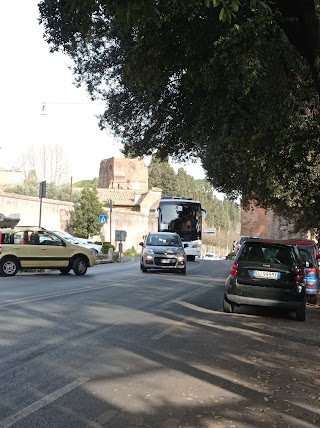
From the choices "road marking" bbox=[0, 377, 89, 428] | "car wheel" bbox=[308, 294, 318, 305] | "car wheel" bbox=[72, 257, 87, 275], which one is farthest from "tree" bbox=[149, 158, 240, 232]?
"road marking" bbox=[0, 377, 89, 428]

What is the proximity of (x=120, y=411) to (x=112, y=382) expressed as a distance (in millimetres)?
1021

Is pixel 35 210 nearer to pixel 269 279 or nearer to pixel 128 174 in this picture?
pixel 269 279

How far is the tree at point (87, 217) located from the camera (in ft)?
193

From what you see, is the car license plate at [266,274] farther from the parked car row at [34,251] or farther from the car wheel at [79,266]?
the car wheel at [79,266]

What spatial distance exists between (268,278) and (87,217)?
48143 millimetres

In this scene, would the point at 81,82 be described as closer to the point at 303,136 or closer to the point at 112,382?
the point at 303,136

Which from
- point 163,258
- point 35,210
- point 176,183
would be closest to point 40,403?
→ point 163,258

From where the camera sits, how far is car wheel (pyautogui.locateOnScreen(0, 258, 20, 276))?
20469 mm

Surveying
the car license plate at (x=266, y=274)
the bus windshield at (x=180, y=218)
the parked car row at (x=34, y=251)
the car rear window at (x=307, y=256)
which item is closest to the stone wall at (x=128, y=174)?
the bus windshield at (x=180, y=218)

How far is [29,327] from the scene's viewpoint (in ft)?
29.9

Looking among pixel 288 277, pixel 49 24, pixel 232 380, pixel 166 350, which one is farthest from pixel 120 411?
pixel 49 24

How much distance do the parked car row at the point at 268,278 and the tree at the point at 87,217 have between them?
47.3 m

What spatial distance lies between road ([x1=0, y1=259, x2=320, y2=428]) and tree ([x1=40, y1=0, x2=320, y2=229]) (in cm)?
337

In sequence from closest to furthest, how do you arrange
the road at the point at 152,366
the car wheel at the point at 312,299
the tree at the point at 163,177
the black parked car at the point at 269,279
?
the road at the point at 152,366
the black parked car at the point at 269,279
the car wheel at the point at 312,299
the tree at the point at 163,177
